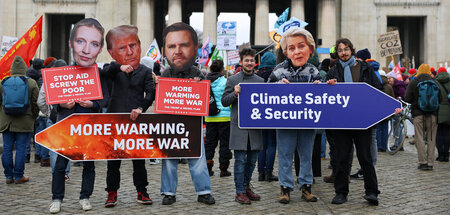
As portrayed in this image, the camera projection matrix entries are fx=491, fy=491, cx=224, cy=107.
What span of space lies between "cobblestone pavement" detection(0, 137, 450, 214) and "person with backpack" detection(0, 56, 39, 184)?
34cm

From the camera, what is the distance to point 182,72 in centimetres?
736

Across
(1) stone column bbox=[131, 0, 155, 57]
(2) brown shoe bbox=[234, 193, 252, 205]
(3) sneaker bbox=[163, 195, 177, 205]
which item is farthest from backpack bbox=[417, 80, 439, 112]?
(1) stone column bbox=[131, 0, 155, 57]

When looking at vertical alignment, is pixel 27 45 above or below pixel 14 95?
above

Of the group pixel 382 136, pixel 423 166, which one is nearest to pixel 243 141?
pixel 423 166

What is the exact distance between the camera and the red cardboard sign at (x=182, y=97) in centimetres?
714

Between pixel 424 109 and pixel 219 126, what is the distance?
15.1 ft

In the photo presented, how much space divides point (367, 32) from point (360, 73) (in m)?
37.9

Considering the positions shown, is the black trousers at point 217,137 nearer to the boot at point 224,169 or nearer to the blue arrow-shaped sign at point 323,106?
the boot at point 224,169

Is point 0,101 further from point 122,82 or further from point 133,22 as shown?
point 133,22

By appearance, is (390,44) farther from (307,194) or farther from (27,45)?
(307,194)

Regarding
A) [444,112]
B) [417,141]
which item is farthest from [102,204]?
[444,112]

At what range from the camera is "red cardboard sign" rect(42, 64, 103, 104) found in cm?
682

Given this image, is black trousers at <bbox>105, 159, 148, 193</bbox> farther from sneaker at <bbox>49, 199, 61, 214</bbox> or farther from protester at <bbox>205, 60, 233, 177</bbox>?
protester at <bbox>205, 60, 233, 177</bbox>

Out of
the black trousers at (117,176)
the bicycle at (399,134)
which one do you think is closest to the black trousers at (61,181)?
the black trousers at (117,176)
